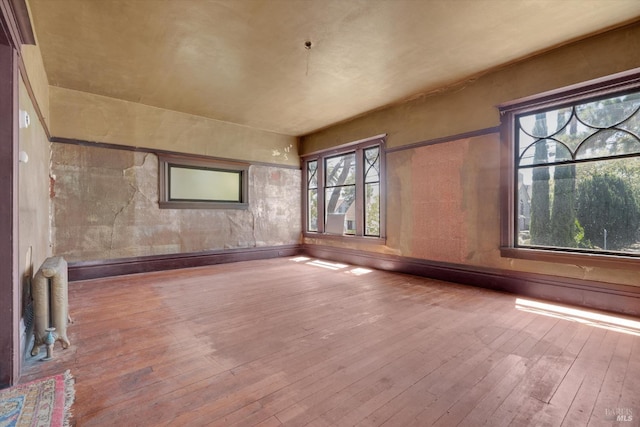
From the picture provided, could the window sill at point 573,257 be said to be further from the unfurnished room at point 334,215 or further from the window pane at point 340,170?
the window pane at point 340,170

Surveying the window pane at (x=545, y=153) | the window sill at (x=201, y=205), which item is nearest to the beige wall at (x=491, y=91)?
the window pane at (x=545, y=153)

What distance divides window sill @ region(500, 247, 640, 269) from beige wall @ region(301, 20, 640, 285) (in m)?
0.06

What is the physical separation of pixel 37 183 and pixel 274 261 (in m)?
3.91

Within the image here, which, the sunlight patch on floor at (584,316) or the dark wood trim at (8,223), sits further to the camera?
the sunlight patch on floor at (584,316)

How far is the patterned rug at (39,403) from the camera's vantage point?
1.38 m

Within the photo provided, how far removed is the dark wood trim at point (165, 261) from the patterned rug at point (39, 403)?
3.21 metres

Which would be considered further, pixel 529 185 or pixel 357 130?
pixel 357 130

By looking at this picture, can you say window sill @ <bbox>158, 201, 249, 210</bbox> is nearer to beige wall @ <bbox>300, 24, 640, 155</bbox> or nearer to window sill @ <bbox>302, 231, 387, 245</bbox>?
window sill @ <bbox>302, 231, 387, 245</bbox>

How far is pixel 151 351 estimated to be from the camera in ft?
6.90

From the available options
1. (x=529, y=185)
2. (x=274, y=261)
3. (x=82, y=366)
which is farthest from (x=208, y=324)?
(x=529, y=185)

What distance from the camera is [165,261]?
16.7 ft

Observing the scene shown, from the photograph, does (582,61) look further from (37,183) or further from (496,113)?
(37,183)

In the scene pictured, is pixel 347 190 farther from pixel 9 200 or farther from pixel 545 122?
pixel 9 200

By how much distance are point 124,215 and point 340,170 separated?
4060mm
